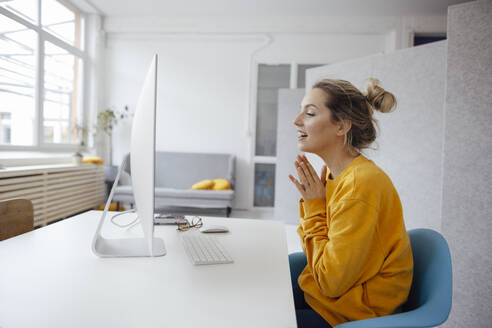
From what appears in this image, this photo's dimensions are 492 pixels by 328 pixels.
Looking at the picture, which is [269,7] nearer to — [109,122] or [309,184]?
[109,122]

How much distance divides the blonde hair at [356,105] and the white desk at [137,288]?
1.63ft

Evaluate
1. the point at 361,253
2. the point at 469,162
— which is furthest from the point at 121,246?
the point at 469,162

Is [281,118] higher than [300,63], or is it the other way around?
[300,63]

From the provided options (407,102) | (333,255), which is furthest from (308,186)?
(407,102)

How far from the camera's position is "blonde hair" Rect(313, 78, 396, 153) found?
3.51 ft

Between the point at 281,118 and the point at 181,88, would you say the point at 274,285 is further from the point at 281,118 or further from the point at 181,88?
the point at 181,88

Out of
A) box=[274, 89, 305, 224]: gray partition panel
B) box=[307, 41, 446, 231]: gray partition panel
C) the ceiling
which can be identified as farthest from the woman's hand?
the ceiling

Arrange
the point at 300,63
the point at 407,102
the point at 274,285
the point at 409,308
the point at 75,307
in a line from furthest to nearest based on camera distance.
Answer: the point at 300,63
the point at 407,102
the point at 409,308
the point at 274,285
the point at 75,307

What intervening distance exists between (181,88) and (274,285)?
4806 millimetres

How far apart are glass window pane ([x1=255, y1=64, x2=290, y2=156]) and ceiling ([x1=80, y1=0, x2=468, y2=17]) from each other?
0.88m

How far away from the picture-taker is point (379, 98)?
110 cm

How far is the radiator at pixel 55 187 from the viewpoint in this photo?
3014 millimetres

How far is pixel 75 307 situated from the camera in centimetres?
66

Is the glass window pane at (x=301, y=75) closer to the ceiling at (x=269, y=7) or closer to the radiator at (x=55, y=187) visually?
the ceiling at (x=269, y=7)
